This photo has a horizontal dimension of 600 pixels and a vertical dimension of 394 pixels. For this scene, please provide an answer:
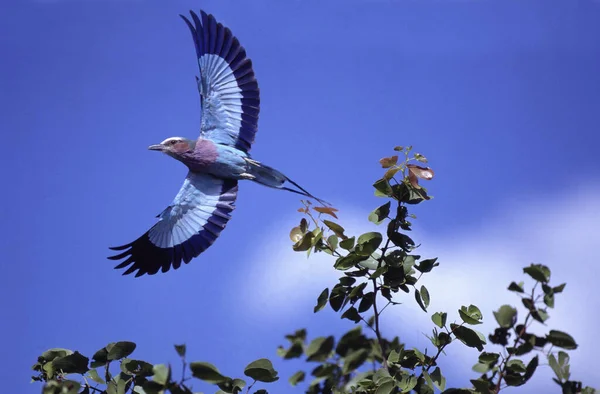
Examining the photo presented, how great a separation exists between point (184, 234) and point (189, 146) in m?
0.74

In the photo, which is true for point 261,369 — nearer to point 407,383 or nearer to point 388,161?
point 407,383

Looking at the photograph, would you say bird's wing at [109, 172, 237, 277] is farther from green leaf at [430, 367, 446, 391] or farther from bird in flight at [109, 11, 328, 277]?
green leaf at [430, 367, 446, 391]

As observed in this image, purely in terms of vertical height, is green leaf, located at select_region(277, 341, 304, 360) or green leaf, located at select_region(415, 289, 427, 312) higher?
green leaf, located at select_region(415, 289, 427, 312)

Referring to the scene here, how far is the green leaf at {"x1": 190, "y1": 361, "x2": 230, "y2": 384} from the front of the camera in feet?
7.68

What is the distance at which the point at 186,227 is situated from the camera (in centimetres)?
625

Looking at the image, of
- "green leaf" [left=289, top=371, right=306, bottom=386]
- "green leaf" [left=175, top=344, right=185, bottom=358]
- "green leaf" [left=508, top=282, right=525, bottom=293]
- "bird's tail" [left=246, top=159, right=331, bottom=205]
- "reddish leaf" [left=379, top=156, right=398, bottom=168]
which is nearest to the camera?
"green leaf" [left=175, top=344, right=185, bottom=358]

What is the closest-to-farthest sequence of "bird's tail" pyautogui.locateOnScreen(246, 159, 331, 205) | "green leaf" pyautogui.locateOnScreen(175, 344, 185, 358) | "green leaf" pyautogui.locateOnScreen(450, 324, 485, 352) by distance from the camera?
"green leaf" pyautogui.locateOnScreen(175, 344, 185, 358) < "green leaf" pyautogui.locateOnScreen(450, 324, 485, 352) < "bird's tail" pyautogui.locateOnScreen(246, 159, 331, 205)

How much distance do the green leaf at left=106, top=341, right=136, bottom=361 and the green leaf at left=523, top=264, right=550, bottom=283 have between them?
1.49 metres

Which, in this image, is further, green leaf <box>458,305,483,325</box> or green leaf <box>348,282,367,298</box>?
green leaf <box>348,282,367,298</box>

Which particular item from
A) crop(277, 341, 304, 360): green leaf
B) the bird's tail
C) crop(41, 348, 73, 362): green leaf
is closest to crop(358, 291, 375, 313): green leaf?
crop(277, 341, 304, 360): green leaf

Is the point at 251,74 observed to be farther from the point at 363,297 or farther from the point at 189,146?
the point at 363,297

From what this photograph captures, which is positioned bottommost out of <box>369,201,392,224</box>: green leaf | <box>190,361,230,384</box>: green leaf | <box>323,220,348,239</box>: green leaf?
<box>190,361,230,384</box>: green leaf

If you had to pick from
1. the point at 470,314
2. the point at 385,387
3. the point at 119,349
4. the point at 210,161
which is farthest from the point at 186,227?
the point at 385,387

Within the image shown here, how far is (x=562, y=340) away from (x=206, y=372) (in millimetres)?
1034
